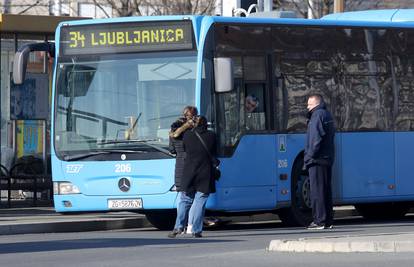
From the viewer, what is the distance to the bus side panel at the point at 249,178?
1816 cm

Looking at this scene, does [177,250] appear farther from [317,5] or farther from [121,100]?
[317,5]

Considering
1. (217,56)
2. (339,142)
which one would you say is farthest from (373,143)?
(217,56)

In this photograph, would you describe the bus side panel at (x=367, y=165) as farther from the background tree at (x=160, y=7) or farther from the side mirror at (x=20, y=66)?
the background tree at (x=160, y=7)

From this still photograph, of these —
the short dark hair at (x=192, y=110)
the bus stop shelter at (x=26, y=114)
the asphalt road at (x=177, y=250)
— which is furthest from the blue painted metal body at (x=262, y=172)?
the bus stop shelter at (x=26, y=114)

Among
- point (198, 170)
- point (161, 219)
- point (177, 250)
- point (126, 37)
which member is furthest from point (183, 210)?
point (126, 37)

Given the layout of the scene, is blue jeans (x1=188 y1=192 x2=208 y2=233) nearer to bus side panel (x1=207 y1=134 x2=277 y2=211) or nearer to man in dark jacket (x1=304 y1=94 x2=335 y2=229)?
bus side panel (x1=207 y1=134 x2=277 y2=211)

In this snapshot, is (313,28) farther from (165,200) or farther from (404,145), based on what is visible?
(165,200)

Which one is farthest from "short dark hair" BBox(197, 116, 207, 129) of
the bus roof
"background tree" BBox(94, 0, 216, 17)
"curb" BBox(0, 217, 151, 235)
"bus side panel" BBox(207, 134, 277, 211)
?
"background tree" BBox(94, 0, 216, 17)

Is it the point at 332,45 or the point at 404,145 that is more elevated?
the point at 332,45

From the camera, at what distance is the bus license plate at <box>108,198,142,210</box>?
18.0m

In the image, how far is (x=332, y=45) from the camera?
64.6 feet

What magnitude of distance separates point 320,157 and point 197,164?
2315mm

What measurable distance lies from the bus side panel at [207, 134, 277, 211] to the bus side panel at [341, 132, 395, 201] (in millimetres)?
1538

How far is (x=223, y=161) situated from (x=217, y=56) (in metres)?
1.54
